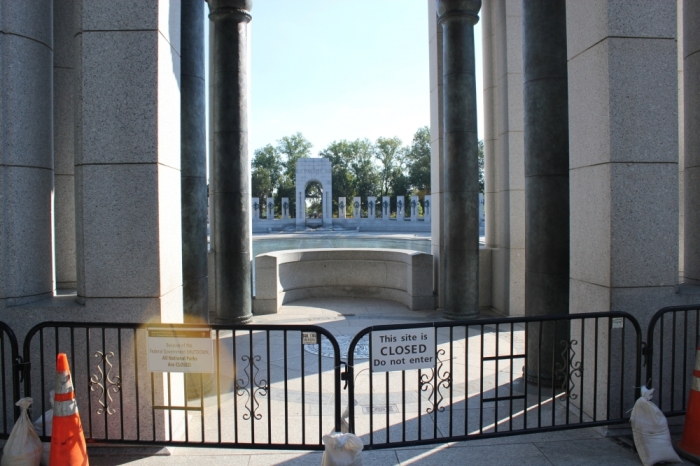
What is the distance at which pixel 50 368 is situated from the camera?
16.3ft

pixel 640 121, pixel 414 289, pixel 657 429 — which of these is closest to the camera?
pixel 657 429

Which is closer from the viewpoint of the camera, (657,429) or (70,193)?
(657,429)

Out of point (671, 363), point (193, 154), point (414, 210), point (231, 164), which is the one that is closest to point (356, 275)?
point (231, 164)

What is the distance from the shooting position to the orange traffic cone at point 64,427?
4.13m

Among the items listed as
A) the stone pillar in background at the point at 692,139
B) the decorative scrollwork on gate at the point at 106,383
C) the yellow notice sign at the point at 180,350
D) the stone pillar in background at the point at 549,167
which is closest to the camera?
the yellow notice sign at the point at 180,350

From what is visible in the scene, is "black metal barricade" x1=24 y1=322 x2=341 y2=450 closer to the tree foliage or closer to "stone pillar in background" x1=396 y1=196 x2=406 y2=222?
"stone pillar in background" x1=396 y1=196 x2=406 y2=222

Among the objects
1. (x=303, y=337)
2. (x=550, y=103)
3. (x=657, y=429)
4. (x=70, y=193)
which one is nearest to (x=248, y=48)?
(x=70, y=193)

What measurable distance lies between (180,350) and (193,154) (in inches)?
157

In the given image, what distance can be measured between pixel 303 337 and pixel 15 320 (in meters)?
2.85

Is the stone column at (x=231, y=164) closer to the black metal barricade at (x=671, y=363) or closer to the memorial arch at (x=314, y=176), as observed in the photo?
the black metal barricade at (x=671, y=363)

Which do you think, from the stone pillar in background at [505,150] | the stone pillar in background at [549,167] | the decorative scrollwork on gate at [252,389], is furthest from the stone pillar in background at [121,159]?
the stone pillar in background at [505,150]

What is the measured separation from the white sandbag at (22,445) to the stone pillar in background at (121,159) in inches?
39.8

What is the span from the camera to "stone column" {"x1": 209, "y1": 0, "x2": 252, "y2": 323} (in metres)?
10.6

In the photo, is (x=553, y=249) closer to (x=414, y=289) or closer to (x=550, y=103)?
(x=550, y=103)
